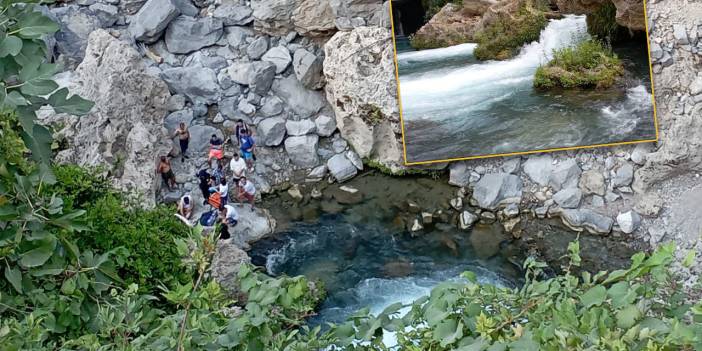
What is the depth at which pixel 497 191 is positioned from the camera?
1055 centimetres

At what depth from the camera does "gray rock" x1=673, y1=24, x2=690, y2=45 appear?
1038cm

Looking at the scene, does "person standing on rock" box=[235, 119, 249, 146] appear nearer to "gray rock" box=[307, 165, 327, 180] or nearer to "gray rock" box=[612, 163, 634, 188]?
"gray rock" box=[307, 165, 327, 180]

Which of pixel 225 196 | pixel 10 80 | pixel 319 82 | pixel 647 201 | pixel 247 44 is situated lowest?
pixel 647 201

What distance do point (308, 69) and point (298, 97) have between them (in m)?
0.54

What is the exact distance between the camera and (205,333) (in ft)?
7.02

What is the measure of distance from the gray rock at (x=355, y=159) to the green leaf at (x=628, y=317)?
9.83 m

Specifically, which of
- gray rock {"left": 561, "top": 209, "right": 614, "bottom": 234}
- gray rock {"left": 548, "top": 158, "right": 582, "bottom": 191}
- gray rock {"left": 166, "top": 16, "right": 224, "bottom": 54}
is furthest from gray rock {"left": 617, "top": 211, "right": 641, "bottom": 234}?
gray rock {"left": 166, "top": 16, "right": 224, "bottom": 54}

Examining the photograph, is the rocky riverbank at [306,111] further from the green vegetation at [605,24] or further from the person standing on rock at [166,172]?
the green vegetation at [605,24]

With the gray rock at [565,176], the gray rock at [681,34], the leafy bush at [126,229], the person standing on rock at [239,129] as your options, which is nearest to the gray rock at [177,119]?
the person standing on rock at [239,129]

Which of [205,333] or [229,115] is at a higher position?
[205,333]

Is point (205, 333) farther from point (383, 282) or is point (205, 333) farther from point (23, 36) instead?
point (383, 282)

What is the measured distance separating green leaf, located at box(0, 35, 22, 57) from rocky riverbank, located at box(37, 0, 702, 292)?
6.80 meters

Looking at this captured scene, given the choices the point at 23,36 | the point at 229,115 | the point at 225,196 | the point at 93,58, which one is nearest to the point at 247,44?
the point at 229,115

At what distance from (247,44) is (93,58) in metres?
2.94
